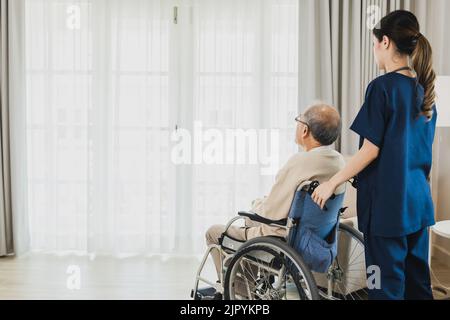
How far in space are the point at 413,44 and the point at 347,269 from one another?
3.99ft

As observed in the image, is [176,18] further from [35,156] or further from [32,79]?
[35,156]

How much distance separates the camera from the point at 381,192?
1775mm

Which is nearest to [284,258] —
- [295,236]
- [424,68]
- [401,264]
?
[295,236]

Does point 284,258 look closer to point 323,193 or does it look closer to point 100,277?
point 323,193

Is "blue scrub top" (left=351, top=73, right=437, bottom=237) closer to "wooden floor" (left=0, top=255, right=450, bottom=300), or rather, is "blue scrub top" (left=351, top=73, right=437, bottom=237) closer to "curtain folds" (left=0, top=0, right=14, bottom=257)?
"wooden floor" (left=0, top=255, right=450, bottom=300)

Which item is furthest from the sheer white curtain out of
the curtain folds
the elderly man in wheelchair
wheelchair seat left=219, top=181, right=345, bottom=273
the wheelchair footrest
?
wheelchair seat left=219, top=181, right=345, bottom=273

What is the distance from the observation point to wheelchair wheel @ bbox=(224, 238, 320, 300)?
189cm

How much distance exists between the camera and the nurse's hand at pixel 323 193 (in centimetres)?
184

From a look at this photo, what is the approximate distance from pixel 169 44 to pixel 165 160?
33.7 inches

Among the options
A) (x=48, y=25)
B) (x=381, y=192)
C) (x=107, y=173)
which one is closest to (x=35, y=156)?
(x=107, y=173)

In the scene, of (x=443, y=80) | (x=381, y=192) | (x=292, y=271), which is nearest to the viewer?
(x=381, y=192)

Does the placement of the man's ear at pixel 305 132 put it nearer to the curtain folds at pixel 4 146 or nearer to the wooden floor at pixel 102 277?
the wooden floor at pixel 102 277
